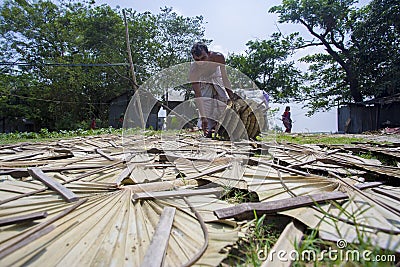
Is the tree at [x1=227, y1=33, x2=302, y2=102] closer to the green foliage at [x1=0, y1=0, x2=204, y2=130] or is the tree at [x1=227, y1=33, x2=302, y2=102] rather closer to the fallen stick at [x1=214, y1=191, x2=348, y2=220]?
the green foliage at [x1=0, y1=0, x2=204, y2=130]

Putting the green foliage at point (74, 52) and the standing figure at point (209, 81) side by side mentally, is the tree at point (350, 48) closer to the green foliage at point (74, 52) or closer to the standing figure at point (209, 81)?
the green foliage at point (74, 52)

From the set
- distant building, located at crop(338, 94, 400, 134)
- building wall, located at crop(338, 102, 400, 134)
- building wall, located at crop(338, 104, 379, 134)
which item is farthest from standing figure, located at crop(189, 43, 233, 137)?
building wall, located at crop(338, 104, 379, 134)

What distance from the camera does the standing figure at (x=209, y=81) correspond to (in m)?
3.33

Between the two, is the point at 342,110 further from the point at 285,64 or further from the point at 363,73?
the point at 285,64

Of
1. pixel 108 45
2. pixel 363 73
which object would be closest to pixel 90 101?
pixel 108 45

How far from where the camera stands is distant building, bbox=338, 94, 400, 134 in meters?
11.3

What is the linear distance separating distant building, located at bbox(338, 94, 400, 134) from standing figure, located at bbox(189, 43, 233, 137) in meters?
11.1

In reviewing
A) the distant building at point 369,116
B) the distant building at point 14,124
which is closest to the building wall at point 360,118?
the distant building at point 369,116

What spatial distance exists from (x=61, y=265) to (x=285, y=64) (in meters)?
16.4

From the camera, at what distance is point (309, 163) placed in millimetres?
1897

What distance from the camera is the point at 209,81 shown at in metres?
3.53

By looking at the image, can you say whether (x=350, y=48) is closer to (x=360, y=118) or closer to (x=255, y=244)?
(x=360, y=118)

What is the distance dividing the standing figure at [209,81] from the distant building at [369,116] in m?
11.1

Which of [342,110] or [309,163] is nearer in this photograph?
[309,163]
